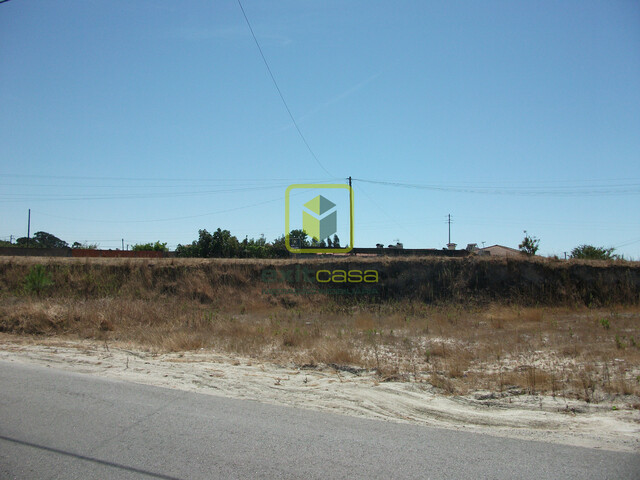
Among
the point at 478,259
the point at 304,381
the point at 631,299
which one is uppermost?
the point at 478,259

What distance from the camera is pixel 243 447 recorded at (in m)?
4.55

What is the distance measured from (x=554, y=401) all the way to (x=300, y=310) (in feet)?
35.8

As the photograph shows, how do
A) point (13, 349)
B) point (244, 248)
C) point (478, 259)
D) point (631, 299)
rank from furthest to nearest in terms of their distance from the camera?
point (244, 248), point (478, 259), point (631, 299), point (13, 349)

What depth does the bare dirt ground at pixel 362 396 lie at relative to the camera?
5.31 m

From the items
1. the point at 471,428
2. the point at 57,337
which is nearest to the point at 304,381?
the point at 471,428

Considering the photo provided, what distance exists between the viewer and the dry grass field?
26.9 feet

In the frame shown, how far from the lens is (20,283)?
20078 millimetres

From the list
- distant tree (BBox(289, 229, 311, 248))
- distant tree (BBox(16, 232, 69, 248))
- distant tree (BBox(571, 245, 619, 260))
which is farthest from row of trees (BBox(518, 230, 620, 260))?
distant tree (BBox(16, 232, 69, 248))

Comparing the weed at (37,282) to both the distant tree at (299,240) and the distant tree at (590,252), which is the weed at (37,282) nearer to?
the distant tree at (299,240)

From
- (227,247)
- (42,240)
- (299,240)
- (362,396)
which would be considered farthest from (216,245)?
(42,240)

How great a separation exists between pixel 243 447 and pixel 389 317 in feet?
33.3

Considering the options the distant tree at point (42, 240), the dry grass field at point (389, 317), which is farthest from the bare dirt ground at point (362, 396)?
the distant tree at point (42, 240)

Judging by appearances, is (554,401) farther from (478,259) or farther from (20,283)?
(20,283)

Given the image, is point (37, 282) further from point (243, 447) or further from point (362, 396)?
point (243, 447)
